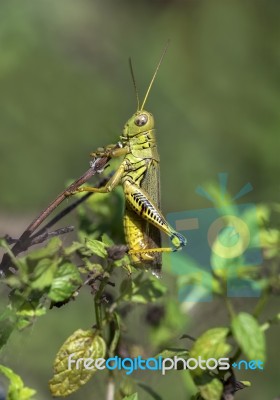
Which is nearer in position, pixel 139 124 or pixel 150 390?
pixel 150 390

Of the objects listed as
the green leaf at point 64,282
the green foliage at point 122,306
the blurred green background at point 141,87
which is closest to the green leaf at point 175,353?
the green foliage at point 122,306

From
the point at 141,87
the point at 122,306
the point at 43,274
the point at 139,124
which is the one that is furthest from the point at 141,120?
the point at 141,87

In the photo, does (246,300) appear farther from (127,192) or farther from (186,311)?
(127,192)

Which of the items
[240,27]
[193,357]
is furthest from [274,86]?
[193,357]

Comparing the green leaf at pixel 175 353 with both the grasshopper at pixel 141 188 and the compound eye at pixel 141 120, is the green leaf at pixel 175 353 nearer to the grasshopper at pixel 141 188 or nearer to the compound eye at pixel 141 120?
the grasshopper at pixel 141 188

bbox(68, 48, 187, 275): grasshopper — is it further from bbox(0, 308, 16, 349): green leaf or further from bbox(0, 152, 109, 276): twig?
bbox(0, 308, 16, 349): green leaf

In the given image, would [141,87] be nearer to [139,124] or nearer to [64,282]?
[139,124]
